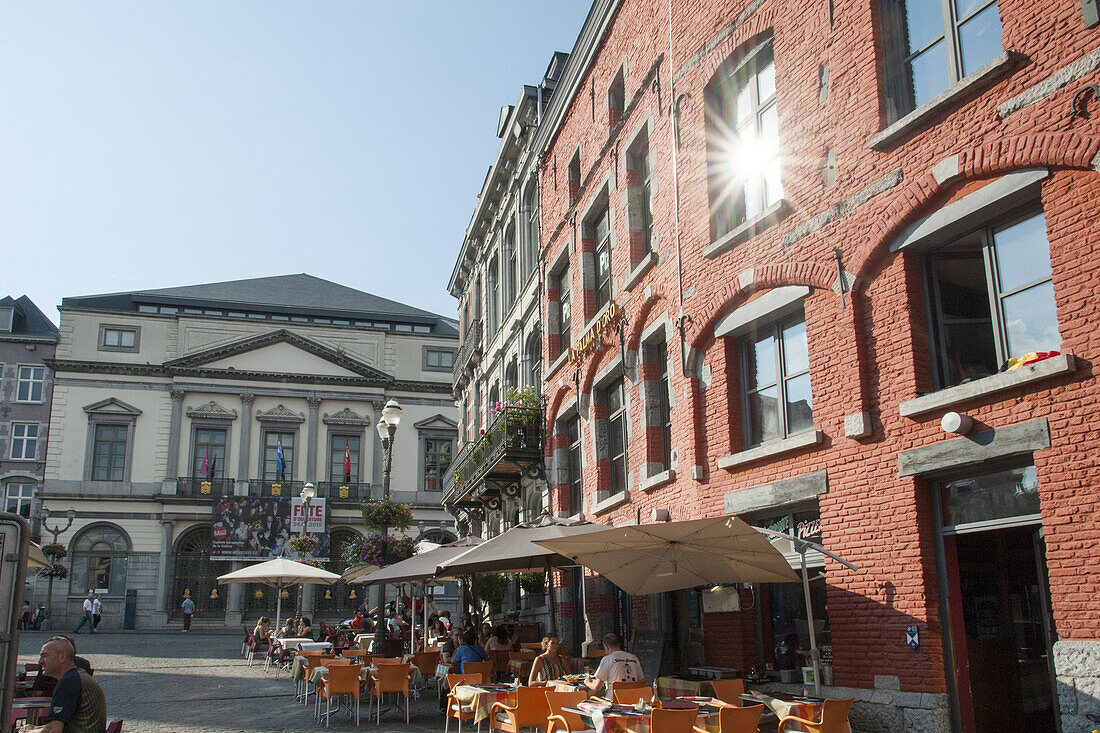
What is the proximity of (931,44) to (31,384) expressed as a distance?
5542 centimetres

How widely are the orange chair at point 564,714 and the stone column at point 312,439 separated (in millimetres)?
40157

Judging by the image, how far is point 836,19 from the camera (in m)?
11.0

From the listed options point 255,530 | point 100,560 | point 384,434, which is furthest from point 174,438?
point 384,434

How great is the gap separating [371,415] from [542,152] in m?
29.9

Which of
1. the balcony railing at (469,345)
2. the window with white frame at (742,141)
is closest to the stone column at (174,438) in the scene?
the balcony railing at (469,345)

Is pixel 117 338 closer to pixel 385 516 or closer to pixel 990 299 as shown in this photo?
pixel 385 516

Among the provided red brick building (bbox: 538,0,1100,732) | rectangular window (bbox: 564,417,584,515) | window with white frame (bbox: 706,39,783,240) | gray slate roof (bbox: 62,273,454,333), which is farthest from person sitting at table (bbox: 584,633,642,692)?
gray slate roof (bbox: 62,273,454,333)

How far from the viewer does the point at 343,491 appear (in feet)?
158

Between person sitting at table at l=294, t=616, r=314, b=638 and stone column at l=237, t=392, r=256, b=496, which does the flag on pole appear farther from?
person sitting at table at l=294, t=616, r=314, b=638

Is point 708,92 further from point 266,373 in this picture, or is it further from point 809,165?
point 266,373

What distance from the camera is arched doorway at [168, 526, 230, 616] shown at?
146 feet

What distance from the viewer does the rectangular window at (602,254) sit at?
18.3 meters

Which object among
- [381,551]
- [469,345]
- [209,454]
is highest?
[469,345]

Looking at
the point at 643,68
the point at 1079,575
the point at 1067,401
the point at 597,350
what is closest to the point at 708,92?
the point at 643,68
